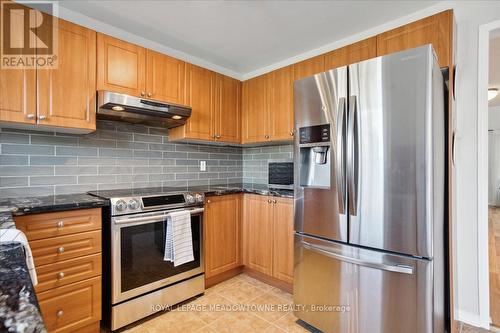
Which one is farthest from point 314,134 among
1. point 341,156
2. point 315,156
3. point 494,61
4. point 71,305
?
point 494,61

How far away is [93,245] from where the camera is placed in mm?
1744

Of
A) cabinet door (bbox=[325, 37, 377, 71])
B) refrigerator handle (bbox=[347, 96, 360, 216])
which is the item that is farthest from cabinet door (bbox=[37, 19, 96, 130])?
cabinet door (bbox=[325, 37, 377, 71])

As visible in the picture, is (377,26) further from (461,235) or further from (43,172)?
(43,172)

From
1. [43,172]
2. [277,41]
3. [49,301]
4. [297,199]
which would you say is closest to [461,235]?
[297,199]

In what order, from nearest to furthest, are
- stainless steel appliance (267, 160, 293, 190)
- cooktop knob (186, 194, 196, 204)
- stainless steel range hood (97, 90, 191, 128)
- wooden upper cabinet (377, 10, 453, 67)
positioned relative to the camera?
1. wooden upper cabinet (377, 10, 453, 67)
2. stainless steel range hood (97, 90, 191, 128)
3. cooktop knob (186, 194, 196, 204)
4. stainless steel appliance (267, 160, 293, 190)

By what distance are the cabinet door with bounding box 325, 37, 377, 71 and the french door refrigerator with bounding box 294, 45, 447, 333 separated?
64cm

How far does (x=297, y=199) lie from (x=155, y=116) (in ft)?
4.69

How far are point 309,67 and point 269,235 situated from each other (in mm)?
1716

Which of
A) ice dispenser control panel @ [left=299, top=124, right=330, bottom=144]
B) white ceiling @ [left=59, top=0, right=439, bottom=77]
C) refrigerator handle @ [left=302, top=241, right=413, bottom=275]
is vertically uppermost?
white ceiling @ [left=59, top=0, right=439, bottom=77]

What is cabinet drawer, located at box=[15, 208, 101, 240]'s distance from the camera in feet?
4.88

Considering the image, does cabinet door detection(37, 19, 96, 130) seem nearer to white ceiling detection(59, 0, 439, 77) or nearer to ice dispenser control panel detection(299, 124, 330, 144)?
white ceiling detection(59, 0, 439, 77)

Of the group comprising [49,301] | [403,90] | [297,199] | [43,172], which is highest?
[403,90]

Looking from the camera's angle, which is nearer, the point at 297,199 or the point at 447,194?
the point at 447,194

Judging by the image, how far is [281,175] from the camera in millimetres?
2727
